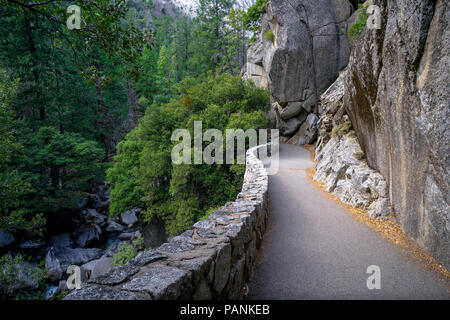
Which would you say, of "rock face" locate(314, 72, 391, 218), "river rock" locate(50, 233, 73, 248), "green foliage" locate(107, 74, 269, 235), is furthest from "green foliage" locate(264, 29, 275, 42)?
"river rock" locate(50, 233, 73, 248)

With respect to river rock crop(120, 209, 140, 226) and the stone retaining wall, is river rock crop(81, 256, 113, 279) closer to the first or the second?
river rock crop(120, 209, 140, 226)

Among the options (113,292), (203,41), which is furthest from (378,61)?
(203,41)

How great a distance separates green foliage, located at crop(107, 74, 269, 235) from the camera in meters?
14.5

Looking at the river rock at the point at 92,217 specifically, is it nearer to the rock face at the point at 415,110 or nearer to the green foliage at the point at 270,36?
the rock face at the point at 415,110

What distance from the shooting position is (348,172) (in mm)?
7645

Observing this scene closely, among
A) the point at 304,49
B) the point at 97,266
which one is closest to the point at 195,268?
the point at 97,266

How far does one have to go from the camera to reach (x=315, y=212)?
21.7 feet

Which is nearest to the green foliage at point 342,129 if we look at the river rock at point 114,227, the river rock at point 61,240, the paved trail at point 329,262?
the paved trail at point 329,262

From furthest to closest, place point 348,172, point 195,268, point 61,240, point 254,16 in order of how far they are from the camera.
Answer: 1. point 254,16
2. point 61,240
3. point 348,172
4. point 195,268

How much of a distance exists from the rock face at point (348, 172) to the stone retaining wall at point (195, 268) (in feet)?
12.8

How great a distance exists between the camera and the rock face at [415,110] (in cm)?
369

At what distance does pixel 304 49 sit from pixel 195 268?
897 inches

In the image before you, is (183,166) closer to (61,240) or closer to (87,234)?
(87,234)
